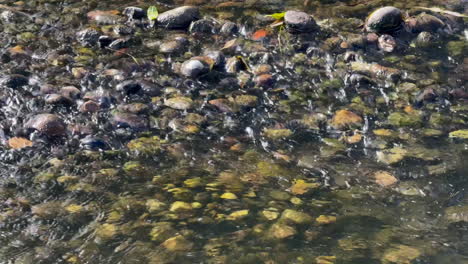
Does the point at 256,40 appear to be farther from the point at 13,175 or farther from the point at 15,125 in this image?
the point at 13,175

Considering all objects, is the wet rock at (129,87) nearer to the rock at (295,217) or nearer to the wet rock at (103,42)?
the wet rock at (103,42)

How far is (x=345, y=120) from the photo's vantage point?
4051mm

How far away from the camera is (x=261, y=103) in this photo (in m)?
4.30

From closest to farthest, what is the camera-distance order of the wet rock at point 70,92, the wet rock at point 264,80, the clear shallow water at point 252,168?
the clear shallow water at point 252,168
the wet rock at point 70,92
the wet rock at point 264,80

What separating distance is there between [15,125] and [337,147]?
208 centimetres

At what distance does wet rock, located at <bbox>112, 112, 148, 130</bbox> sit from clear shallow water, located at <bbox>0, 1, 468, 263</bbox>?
52 mm

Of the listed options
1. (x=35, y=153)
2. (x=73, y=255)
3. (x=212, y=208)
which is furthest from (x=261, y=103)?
(x=73, y=255)

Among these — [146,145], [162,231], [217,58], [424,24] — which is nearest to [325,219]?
[162,231]

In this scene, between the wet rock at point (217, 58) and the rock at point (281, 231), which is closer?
the rock at point (281, 231)

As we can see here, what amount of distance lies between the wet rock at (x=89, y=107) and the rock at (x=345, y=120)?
63.8 inches

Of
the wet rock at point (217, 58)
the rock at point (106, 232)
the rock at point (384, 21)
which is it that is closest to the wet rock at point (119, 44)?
the wet rock at point (217, 58)

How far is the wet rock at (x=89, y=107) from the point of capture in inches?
161

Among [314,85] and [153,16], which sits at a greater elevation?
[153,16]

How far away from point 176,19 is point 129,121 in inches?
66.1
